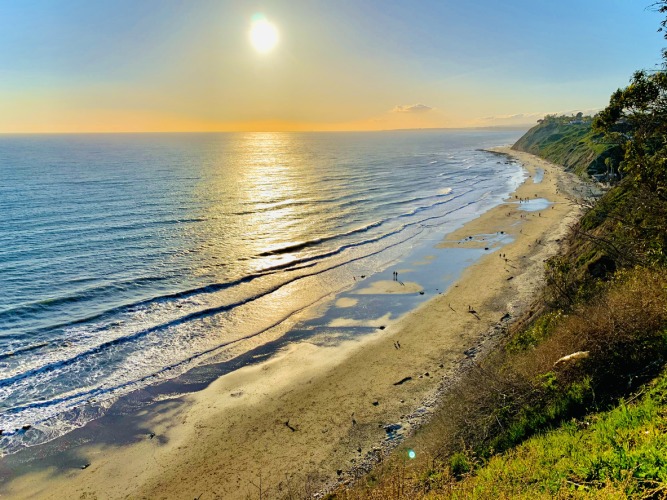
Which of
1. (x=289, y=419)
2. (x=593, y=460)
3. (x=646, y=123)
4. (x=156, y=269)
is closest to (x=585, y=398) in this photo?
(x=593, y=460)

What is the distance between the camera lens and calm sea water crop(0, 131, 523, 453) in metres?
20.2

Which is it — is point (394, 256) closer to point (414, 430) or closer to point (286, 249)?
point (286, 249)

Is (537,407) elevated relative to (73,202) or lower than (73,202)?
lower

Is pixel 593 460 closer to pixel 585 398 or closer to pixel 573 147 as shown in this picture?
pixel 585 398

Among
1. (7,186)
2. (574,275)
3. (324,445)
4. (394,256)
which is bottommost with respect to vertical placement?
(324,445)

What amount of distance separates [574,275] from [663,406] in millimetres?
11345

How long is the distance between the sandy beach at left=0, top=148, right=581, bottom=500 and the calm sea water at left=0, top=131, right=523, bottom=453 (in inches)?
114

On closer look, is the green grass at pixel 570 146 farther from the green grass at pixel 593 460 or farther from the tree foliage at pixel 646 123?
the green grass at pixel 593 460

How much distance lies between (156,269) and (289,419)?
2248 centimetres

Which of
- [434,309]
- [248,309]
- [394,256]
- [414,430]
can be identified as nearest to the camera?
[414,430]

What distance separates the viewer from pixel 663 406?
27.5ft

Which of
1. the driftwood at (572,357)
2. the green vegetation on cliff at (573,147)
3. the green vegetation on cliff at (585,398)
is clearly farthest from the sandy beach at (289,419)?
the green vegetation on cliff at (573,147)

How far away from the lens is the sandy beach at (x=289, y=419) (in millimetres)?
13453

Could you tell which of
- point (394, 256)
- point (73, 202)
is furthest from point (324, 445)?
point (73, 202)
